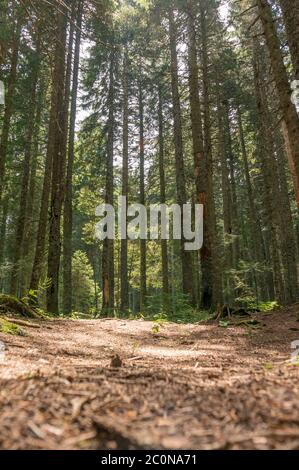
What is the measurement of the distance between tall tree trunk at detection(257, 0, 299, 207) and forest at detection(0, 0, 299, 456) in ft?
0.09

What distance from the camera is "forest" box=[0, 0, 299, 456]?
1590 mm

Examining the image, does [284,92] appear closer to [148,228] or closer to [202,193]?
[202,193]

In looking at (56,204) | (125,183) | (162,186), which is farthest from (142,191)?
(56,204)

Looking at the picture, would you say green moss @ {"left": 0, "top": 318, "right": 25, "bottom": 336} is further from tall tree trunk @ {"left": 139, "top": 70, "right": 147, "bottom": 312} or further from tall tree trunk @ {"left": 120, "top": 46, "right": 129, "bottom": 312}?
tall tree trunk @ {"left": 139, "top": 70, "right": 147, "bottom": 312}

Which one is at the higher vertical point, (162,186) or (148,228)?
(162,186)

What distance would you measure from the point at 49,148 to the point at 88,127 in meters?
9.10

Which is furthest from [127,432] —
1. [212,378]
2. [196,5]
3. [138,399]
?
[196,5]

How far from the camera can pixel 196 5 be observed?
1495 cm

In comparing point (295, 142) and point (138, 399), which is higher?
point (295, 142)

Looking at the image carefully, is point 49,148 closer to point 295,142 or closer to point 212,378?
point 295,142

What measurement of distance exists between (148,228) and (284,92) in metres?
21.4

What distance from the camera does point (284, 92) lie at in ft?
24.0

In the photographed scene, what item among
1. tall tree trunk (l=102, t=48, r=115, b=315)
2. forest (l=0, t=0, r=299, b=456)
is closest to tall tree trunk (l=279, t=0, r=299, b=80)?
forest (l=0, t=0, r=299, b=456)

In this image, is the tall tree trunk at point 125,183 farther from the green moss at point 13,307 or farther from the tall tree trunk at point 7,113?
the green moss at point 13,307
